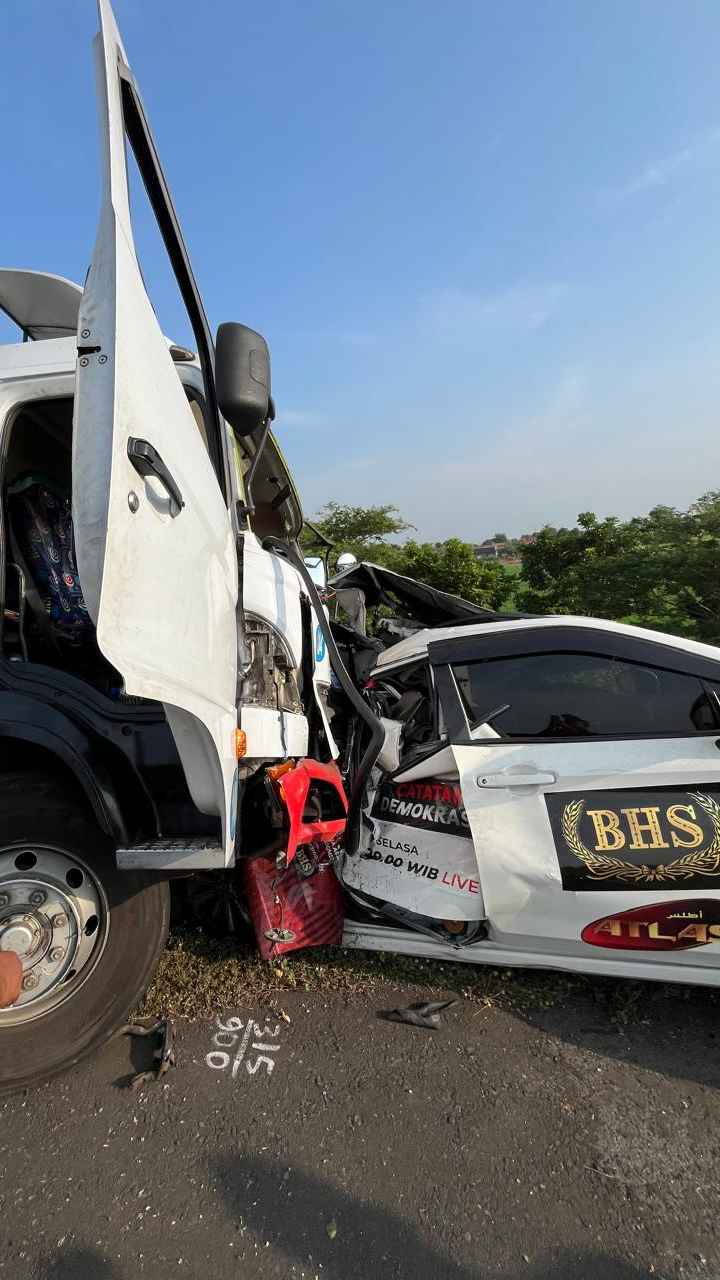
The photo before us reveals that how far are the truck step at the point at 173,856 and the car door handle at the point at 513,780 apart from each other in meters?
1.03

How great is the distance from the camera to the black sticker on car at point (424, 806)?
2439mm

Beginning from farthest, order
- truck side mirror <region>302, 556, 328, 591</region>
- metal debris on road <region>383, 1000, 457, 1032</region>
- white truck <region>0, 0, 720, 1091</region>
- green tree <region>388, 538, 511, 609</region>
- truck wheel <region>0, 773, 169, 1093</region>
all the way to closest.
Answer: green tree <region>388, 538, 511, 609</region>
truck side mirror <region>302, 556, 328, 591</region>
metal debris on road <region>383, 1000, 457, 1032</region>
truck wheel <region>0, 773, 169, 1093</region>
white truck <region>0, 0, 720, 1091</region>

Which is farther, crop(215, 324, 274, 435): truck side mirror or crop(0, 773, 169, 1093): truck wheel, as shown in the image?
crop(0, 773, 169, 1093): truck wheel

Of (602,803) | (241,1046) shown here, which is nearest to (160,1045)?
(241,1046)

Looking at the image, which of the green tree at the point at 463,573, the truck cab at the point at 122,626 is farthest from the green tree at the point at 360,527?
the truck cab at the point at 122,626

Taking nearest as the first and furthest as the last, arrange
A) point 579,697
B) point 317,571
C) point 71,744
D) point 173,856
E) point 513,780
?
point 173,856, point 71,744, point 513,780, point 579,697, point 317,571

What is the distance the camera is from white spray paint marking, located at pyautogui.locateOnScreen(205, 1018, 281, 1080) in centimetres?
212

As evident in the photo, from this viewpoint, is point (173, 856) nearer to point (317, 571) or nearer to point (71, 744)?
point (71, 744)

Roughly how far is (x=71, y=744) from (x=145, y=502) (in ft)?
3.10

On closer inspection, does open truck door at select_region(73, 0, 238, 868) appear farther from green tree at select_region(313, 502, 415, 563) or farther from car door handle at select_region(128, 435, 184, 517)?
green tree at select_region(313, 502, 415, 563)

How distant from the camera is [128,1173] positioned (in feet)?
5.82

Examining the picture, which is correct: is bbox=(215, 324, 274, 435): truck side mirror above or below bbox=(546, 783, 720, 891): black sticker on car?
above

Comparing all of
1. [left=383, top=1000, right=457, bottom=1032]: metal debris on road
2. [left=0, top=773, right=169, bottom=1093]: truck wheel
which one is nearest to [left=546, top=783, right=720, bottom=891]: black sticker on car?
[left=383, top=1000, right=457, bottom=1032]: metal debris on road

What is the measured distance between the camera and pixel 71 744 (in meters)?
1.97
